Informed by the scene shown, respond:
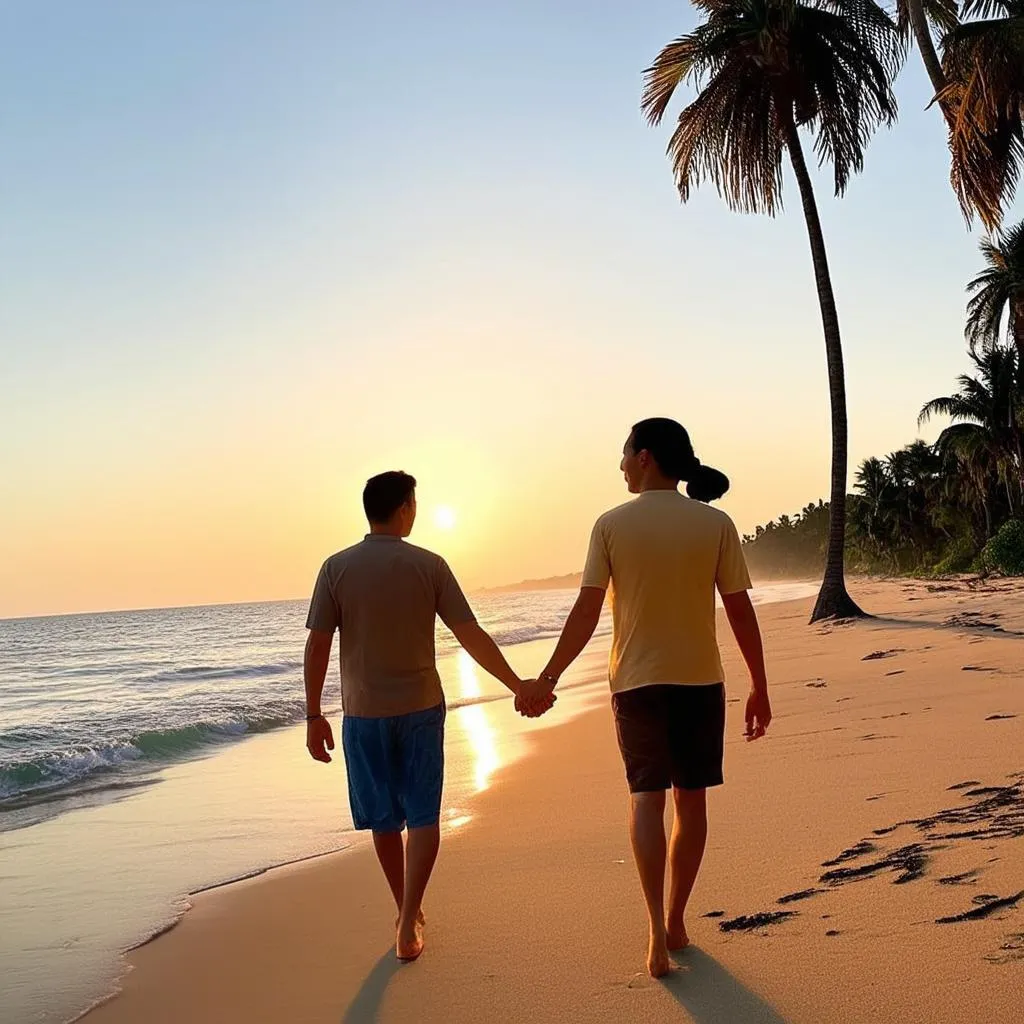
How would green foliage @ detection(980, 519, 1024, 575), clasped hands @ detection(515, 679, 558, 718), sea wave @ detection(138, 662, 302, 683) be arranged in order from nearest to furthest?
clasped hands @ detection(515, 679, 558, 718)
sea wave @ detection(138, 662, 302, 683)
green foliage @ detection(980, 519, 1024, 575)

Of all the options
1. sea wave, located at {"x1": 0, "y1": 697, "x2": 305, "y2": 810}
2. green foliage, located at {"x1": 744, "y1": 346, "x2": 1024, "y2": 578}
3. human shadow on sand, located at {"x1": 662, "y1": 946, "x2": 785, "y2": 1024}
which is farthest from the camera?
green foliage, located at {"x1": 744, "y1": 346, "x2": 1024, "y2": 578}

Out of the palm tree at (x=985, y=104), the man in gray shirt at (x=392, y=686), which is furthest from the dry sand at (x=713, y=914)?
the palm tree at (x=985, y=104)

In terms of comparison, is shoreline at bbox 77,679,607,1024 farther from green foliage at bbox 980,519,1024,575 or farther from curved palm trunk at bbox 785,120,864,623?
green foliage at bbox 980,519,1024,575

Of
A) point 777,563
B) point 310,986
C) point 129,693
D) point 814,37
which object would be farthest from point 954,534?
point 777,563

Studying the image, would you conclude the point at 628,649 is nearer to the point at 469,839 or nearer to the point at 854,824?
the point at 854,824

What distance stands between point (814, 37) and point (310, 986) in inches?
755

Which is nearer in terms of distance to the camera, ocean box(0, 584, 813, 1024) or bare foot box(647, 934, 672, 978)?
bare foot box(647, 934, 672, 978)

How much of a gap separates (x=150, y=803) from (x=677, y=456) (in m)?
6.44

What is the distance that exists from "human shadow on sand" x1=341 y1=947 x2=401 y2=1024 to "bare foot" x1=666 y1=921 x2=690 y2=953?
1034 mm

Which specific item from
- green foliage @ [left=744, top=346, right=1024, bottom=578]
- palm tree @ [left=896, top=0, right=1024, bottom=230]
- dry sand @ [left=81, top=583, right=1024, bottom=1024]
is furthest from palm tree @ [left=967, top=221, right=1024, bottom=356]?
dry sand @ [left=81, top=583, right=1024, bottom=1024]

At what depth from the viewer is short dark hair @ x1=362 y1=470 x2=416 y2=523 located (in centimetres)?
435

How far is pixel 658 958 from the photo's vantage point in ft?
11.6

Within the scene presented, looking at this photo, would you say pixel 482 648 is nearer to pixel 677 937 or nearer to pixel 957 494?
pixel 677 937

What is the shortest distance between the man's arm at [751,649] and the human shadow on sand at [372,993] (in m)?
1.62
